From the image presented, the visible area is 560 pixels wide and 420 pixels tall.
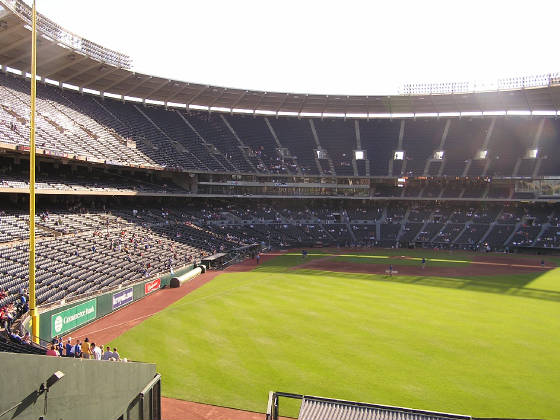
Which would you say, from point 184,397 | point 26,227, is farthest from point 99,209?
point 184,397

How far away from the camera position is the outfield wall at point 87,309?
17484mm

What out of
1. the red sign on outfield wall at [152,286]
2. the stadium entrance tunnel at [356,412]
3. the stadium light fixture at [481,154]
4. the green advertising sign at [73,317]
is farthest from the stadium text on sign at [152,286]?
the stadium light fixture at [481,154]

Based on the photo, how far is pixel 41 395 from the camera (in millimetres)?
6410

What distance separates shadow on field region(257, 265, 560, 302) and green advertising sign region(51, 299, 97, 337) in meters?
18.8

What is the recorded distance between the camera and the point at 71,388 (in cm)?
689

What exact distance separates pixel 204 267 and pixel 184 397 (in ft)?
77.0

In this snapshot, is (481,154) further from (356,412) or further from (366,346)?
(356,412)

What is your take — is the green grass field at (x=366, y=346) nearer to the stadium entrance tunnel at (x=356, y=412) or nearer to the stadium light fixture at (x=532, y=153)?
the stadium entrance tunnel at (x=356, y=412)

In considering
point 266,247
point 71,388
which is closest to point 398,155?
point 266,247

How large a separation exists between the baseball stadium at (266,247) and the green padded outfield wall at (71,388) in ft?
0.10

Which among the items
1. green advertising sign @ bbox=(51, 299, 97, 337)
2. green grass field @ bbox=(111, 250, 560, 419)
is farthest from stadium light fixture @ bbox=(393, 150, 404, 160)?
green advertising sign @ bbox=(51, 299, 97, 337)

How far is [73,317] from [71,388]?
46.9ft

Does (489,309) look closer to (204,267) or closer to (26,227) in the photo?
(204,267)

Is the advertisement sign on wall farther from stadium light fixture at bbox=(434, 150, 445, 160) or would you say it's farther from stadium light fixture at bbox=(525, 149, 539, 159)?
stadium light fixture at bbox=(525, 149, 539, 159)
